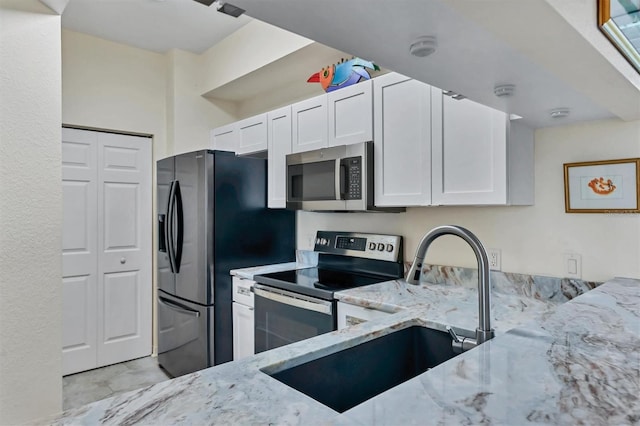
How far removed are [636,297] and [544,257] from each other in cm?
56

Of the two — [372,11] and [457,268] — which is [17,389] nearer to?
[372,11]

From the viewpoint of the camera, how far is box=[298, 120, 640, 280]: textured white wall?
5.75 ft

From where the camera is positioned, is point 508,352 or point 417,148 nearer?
point 508,352

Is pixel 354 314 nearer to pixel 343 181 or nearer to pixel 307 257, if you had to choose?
pixel 343 181

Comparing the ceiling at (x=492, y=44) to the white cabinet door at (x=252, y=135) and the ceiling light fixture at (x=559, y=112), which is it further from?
the white cabinet door at (x=252, y=135)

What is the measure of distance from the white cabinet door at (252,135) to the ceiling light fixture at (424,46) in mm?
2169

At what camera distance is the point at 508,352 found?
94 centimetres

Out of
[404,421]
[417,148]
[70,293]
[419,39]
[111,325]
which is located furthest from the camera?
[111,325]

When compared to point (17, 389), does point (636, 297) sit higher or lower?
higher

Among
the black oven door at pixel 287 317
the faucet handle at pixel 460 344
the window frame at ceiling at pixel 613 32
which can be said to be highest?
the window frame at ceiling at pixel 613 32

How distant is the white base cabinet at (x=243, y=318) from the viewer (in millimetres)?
2742

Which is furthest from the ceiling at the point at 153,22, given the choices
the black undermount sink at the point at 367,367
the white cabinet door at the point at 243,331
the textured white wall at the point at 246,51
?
the black undermount sink at the point at 367,367

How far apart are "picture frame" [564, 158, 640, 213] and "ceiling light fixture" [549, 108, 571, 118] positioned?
1.00 feet

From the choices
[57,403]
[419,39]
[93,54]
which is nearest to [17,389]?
[57,403]
